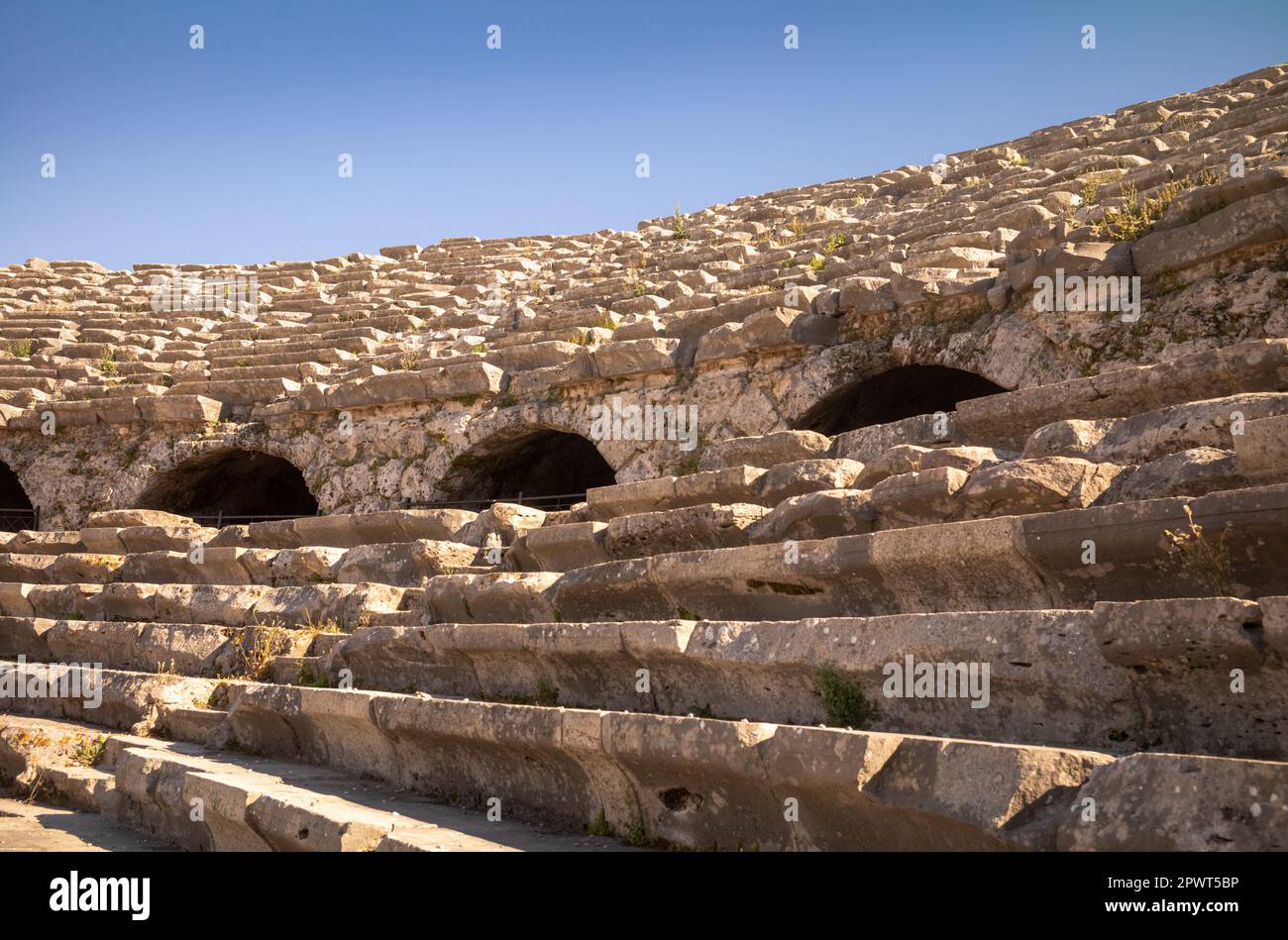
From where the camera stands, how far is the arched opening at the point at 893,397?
9602 millimetres

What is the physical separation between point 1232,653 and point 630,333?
354 inches

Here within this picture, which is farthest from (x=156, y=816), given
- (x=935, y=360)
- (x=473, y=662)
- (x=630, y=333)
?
(x=630, y=333)

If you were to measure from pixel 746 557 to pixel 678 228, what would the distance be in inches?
631

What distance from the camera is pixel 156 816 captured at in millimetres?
5406

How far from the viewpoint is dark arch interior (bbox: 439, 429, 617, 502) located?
12.0 metres

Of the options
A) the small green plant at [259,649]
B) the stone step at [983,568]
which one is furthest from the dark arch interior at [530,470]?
the stone step at [983,568]

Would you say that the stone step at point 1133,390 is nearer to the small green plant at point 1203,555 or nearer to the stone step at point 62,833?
the small green plant at point 1203,555

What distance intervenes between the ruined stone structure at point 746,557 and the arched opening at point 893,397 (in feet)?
0.14

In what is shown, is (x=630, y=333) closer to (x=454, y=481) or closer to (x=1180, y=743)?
(x=454, y=481)

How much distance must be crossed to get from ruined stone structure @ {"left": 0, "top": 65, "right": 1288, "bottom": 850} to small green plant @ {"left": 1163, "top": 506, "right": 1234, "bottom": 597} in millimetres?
13

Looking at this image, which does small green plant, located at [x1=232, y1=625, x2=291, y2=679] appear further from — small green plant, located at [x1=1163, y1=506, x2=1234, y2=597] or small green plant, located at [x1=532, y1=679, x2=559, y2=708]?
small green plant, located at [x1=1163, y1=506, x2=1234, y2=597]

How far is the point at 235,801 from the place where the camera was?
4.73 metres
